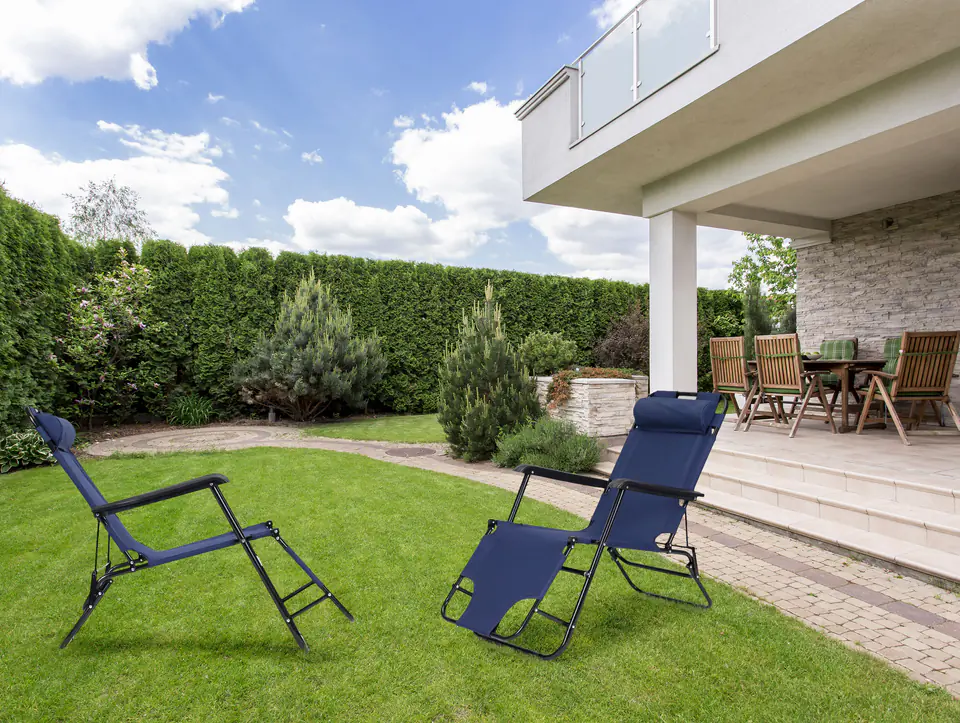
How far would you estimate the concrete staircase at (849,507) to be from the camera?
323 cm

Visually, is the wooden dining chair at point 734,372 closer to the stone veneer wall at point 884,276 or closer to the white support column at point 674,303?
the white support column at point 674,303

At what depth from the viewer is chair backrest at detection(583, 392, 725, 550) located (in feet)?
8.48

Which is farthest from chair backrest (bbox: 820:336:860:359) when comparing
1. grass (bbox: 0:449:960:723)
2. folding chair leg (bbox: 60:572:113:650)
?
folding chair leg (bbox: 60:572:113:650)

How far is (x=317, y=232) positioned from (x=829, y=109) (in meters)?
29.3

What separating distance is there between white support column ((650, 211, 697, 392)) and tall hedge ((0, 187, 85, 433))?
721 centimetres

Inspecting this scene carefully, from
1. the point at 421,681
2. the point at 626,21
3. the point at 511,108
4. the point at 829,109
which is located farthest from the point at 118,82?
the point at 421,681

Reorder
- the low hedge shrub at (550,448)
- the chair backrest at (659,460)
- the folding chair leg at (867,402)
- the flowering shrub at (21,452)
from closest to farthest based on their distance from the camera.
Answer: the chair backrest at (659,460)
the folding chair leg at (867,402)
the low hedge shrub at (550,448)
the flowering shrub at (21,452)

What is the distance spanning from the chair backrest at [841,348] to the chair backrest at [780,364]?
Result: 2.47 meters

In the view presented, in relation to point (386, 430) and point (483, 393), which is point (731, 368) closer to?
point (483, 393)

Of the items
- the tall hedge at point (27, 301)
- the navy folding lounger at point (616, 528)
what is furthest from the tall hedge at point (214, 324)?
the navy folding lounger at point (616, 528)

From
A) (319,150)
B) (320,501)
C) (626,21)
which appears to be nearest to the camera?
(320,501)

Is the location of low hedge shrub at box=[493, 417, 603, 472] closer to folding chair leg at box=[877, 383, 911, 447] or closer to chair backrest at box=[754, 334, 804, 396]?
chair backrest at box=[754, 334, 804, 396]

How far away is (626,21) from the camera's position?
18.4 feet

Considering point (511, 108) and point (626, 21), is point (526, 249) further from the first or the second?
point (626, 21)
